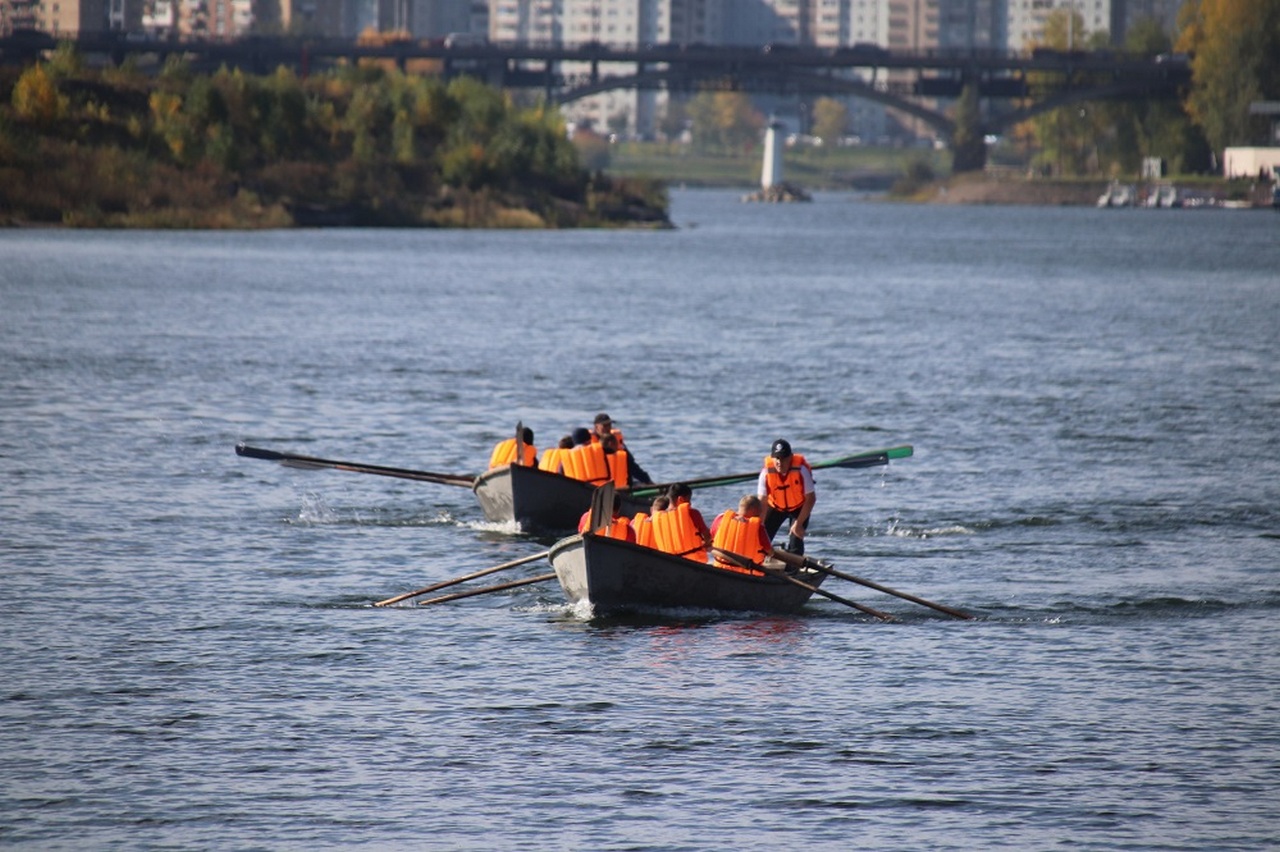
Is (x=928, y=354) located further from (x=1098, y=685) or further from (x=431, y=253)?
(x=431, y=253)

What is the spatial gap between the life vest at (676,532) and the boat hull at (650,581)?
33 cm

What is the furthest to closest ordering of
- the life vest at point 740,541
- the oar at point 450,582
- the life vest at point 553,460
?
the life vest at point 553,460 < the oar at point 450,582 < the life vest at point 740,541

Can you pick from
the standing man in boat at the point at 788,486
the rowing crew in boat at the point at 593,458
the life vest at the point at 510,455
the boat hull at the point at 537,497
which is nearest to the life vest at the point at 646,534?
the standing man in boat at the point at 788,486

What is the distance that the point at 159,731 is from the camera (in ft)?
77.6

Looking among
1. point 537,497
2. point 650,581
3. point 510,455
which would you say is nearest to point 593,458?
point 537,497

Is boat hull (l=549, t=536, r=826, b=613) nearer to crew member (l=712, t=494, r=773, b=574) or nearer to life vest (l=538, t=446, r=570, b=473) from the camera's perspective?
crew member (l=712, t=494, r=773, b=574)

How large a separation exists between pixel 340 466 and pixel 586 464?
230 inches

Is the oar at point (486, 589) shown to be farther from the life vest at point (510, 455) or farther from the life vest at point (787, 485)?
the life vest at point (510, 455)

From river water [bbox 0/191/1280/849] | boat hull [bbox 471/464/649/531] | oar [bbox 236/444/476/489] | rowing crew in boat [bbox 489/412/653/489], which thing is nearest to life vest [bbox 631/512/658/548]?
river water [bbox 0/191/1280/849]

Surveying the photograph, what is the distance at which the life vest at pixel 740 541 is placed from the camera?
29469mm

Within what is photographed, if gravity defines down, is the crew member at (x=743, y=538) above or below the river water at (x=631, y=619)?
above

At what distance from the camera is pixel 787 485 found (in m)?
32.4

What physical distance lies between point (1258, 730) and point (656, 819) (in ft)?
26.7

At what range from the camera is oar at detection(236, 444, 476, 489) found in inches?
1519
